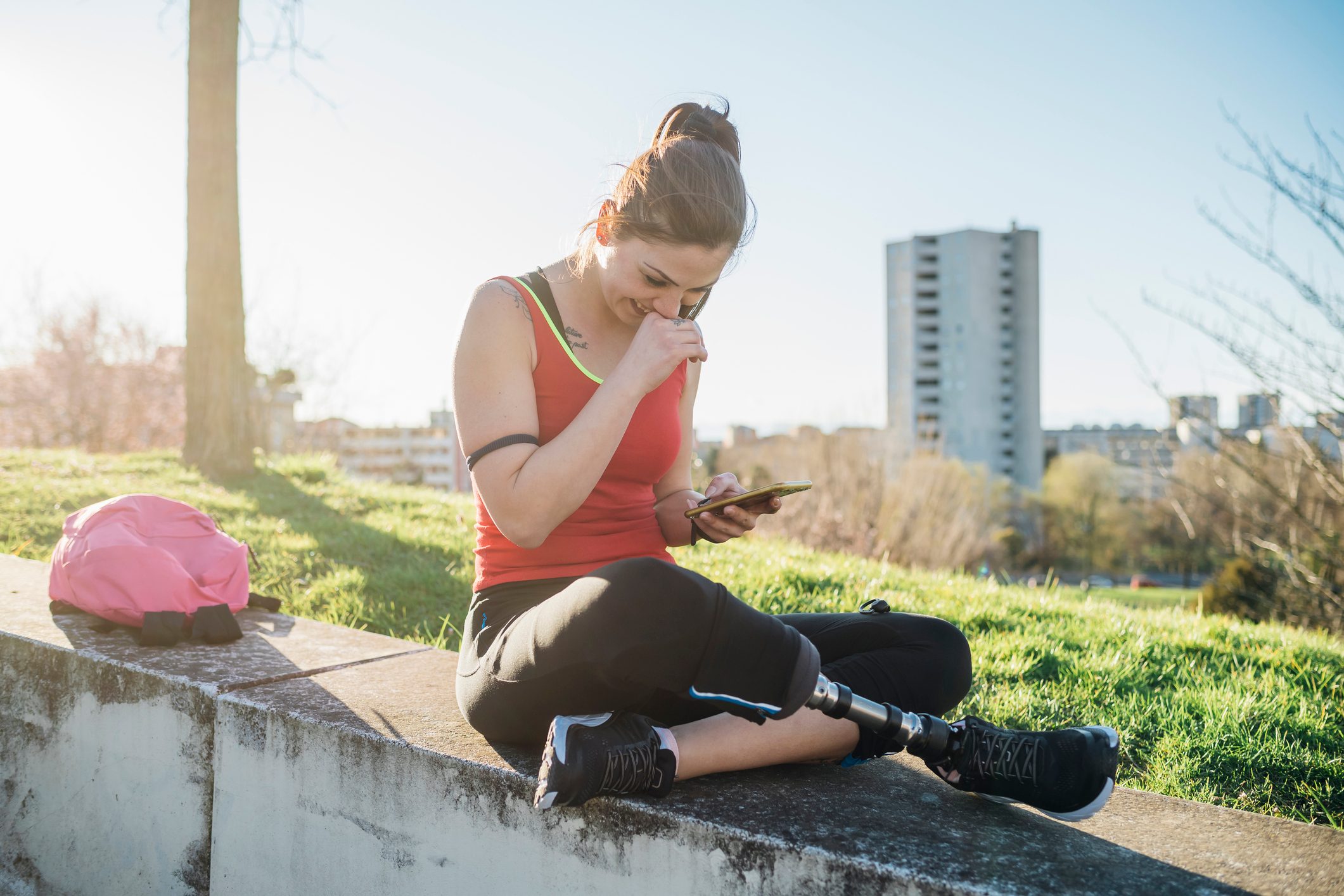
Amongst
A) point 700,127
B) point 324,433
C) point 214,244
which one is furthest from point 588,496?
point 324,433

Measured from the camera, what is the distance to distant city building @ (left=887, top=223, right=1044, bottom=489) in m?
87.2

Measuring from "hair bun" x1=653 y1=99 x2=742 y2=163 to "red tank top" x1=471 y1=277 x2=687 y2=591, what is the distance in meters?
0.51

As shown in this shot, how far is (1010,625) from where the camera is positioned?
3.72 metres

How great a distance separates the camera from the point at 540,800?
4.71 feet

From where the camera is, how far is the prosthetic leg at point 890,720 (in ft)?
5.01

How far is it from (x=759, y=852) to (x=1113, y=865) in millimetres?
520

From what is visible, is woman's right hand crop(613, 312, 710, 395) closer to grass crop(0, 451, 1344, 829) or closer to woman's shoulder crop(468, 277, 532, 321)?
woman's shoulder crop(468, 277, 532, 321)

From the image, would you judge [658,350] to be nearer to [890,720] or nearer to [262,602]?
[890,720]

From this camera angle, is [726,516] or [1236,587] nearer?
[726,516]

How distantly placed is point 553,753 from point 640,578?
31 cm

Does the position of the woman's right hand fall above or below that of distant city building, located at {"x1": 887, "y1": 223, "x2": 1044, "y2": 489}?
below

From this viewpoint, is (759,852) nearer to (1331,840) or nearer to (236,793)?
(1331,840)

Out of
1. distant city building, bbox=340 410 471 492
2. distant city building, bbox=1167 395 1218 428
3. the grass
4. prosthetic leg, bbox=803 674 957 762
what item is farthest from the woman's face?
distant city building, bbox=340 410 471 492

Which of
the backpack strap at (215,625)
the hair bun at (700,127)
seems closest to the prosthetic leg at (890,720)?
the hair bun at (700,127)
